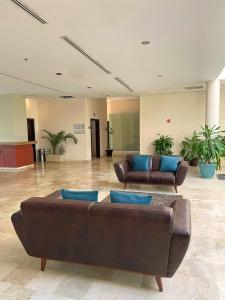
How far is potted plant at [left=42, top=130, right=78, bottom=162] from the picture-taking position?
35.8ft

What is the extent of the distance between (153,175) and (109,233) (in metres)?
3.47

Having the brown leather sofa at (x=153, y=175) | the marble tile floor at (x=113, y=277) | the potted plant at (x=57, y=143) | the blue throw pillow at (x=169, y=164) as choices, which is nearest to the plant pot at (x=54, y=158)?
the potted plant at (x=57, y=143)

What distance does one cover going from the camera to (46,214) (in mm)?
2215

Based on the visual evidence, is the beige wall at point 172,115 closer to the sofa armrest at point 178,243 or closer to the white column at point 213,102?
the white column at point 213,102

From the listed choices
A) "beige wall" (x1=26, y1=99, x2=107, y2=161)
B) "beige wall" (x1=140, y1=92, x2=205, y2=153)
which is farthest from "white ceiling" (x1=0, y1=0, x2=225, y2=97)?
"beige wall" (x1=26, y1=99, x2=107, y2=161)

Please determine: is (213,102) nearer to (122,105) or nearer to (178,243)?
(178,243)

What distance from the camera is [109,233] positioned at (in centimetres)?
207

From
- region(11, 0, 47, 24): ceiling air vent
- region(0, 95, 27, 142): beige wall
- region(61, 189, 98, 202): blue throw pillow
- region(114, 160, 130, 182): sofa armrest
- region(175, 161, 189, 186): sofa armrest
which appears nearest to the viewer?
region(61, 189, 98, 202): blue throw pillow

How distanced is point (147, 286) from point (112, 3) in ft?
9.69

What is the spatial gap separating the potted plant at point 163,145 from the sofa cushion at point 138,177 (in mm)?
3990

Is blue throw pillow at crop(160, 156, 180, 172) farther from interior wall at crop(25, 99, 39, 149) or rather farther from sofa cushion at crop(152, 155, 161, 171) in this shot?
interior wall at crop(25, 99, 39, 149)

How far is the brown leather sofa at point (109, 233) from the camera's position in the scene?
1.96 metres

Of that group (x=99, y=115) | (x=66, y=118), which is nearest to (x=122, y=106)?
(x=99, y=115)

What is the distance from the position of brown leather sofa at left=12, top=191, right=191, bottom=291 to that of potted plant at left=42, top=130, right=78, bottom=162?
8.66 meters
